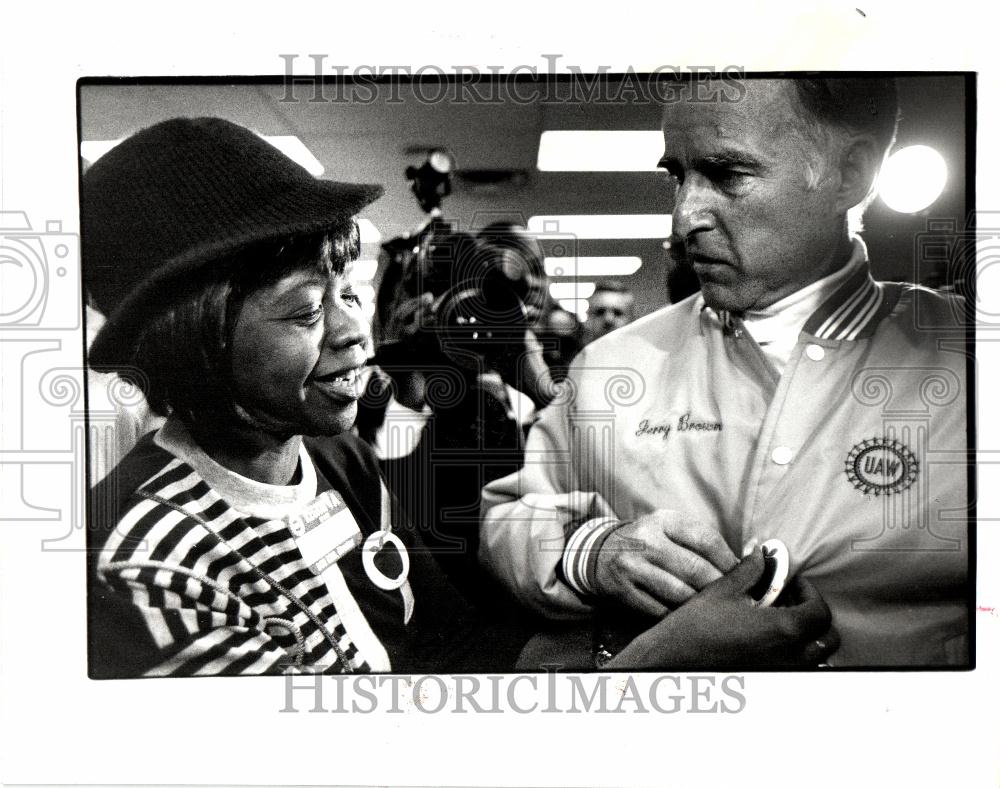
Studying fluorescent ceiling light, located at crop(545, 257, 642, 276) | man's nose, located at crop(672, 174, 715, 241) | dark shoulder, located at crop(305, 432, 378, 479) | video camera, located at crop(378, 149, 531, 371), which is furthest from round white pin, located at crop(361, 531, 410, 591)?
man's nose, located at crop(672, 174, 715, 241)

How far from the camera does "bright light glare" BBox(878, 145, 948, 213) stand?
5.51ft

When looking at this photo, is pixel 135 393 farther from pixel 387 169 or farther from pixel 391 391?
pixel 387 169

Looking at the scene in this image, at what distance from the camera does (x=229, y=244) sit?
1.61 m

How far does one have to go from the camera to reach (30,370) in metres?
1.69

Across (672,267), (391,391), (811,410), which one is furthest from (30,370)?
(811,410)

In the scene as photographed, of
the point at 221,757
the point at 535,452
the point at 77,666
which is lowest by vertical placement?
the point at 221,757

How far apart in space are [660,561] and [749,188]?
0.75 metres

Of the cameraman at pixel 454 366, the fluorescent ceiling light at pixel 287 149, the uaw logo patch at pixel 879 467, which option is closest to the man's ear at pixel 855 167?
the uaw logo patch at pixel 879 467

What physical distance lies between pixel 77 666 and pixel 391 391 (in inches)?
33.0

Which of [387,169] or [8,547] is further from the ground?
[387,169]

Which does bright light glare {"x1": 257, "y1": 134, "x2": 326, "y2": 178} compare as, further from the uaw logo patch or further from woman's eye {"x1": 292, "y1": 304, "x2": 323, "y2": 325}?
the uaw logo patch

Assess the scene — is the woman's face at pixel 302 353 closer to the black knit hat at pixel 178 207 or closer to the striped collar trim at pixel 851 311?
the black knit hat at pixel 178 207

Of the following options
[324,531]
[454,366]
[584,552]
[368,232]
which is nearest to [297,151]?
[368,232]

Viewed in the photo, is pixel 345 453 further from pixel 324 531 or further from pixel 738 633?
pixel 738 633
